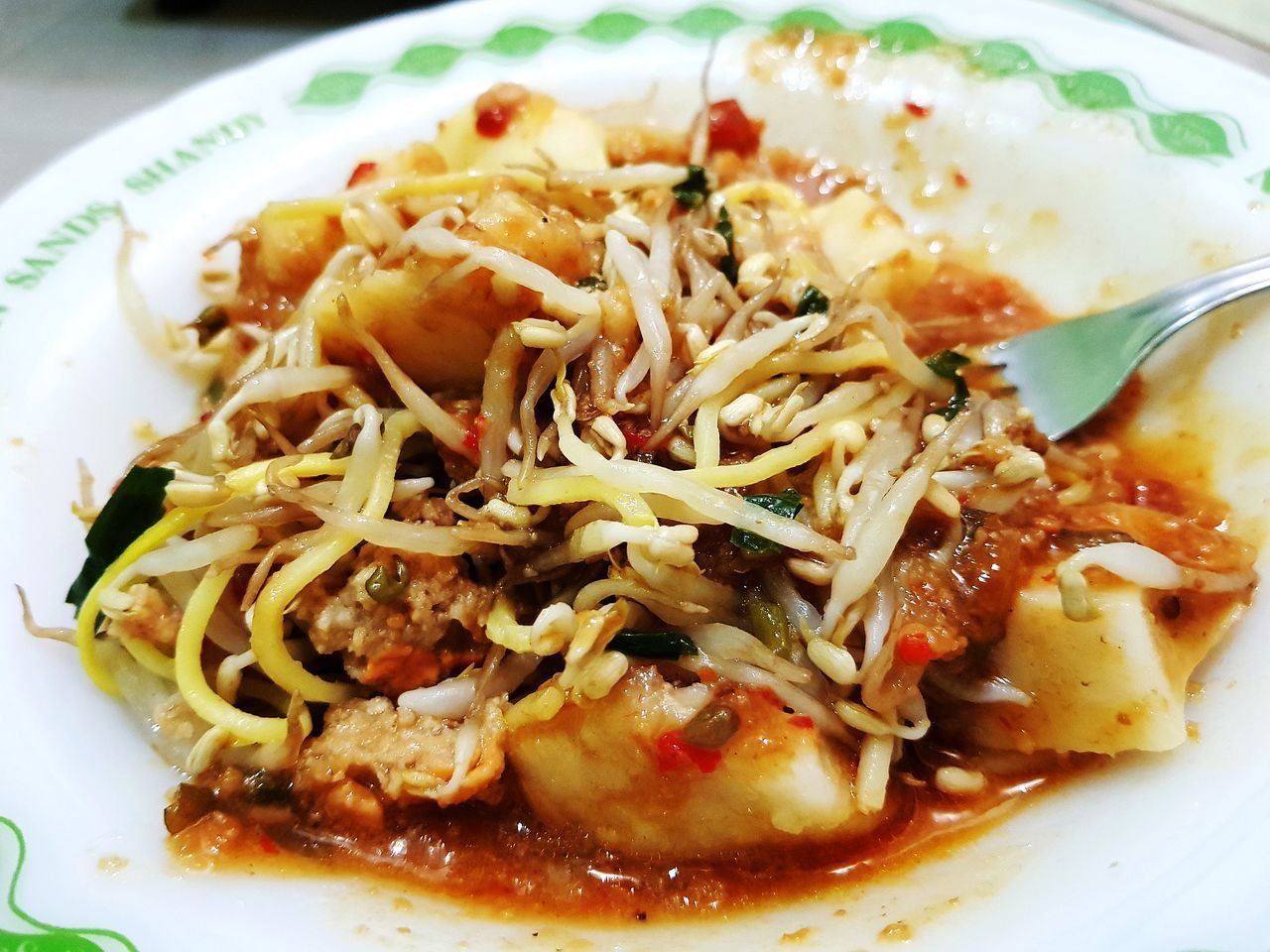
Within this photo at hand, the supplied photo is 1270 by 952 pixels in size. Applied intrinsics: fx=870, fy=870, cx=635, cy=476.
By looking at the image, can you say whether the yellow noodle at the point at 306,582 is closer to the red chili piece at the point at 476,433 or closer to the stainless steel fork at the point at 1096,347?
the red chili piece at the point at 476,433

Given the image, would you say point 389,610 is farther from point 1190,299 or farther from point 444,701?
point 1190,299

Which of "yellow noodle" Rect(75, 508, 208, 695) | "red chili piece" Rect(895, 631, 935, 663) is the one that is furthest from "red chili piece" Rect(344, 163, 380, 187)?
"red chili piece" Rect(895, 631, 935, 663)

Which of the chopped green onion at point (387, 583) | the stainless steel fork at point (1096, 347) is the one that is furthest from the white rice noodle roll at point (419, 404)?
the stainless steel fork at point (1096, 347)

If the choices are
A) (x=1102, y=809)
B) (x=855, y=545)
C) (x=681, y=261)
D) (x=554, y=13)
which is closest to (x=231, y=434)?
(x=681, y=261)

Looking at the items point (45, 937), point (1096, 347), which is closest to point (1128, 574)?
point (1096, 347)

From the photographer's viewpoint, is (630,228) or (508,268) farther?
(630,228)

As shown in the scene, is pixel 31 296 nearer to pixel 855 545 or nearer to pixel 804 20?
pixel 855 545
